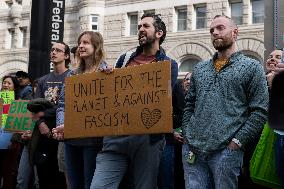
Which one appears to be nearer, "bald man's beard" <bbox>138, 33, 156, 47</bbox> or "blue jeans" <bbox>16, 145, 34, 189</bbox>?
"bald man's beard" <bbox>138, 33, 156, 47</bbox>

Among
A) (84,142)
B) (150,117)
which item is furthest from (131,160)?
(84,142)

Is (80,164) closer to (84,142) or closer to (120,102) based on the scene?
(84,142)

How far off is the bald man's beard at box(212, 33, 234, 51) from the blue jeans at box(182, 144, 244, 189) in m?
0.72

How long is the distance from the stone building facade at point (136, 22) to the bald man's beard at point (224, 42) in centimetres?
1961

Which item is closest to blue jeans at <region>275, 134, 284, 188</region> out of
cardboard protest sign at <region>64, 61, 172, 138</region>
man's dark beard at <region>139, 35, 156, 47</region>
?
cardboard protest sign at <region>64, 61, 172, 138</region>

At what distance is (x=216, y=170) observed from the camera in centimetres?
303

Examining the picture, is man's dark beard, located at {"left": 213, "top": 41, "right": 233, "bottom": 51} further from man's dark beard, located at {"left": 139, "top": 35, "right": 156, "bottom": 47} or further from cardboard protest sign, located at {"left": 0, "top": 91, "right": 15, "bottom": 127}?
cardboard protest sign, located at {"left": 0, "top": 91, "right": 15, "bottom": 127}

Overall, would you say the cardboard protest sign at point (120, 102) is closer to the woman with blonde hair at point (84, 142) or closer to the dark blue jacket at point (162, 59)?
the woman with blonde hair at point (84, 142)

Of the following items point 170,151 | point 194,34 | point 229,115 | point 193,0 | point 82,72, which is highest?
Answer: point 193,0

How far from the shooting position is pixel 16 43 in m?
30.8

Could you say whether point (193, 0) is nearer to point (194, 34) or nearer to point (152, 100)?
point (194, 34)

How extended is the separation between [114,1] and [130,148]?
25091mm

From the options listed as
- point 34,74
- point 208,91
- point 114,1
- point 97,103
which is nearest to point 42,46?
point 34,74

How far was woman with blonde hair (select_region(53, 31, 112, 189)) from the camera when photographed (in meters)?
3.81
